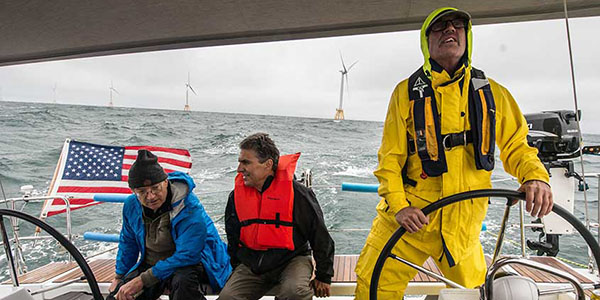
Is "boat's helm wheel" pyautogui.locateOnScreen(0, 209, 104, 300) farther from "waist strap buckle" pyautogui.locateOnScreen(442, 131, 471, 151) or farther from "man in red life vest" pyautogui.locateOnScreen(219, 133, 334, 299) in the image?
"waist strap buckle" pyautogui.locateOnScreen(442, 131, 471, 151)

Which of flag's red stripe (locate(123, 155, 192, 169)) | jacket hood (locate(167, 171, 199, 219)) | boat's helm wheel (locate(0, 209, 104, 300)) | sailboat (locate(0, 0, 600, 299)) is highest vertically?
sailboat (locate(0, 0, 600, 299))

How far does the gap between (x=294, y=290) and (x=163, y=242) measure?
2.32 ft

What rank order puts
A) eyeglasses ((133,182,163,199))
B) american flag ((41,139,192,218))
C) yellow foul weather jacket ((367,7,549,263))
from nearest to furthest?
yellow foul weather jacket ((367,7,549,263))
eyeglasses ((133,182,163,199))
american flag ((41,139,192,218))

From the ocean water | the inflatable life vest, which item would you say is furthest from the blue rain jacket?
the inflatable life vest

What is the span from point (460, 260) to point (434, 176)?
1.06 feet

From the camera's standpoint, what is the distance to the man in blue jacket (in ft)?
5.38

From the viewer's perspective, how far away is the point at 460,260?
130cm

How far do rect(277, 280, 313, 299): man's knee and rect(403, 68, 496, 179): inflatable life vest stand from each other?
2.43 feet

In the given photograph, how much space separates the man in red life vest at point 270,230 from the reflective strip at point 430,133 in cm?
65

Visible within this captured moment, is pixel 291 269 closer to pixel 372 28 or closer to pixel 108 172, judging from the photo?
pixel 372 28

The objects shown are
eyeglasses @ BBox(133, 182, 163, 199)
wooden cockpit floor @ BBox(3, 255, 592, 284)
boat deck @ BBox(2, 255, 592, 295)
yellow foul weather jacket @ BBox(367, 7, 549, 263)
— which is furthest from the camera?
wooden cockpit floor @ BBox(3, 255, 592, 284)

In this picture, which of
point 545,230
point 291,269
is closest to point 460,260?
point 291,269

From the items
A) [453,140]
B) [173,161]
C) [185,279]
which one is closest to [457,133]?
[453,140]

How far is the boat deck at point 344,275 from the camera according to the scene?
191cm
